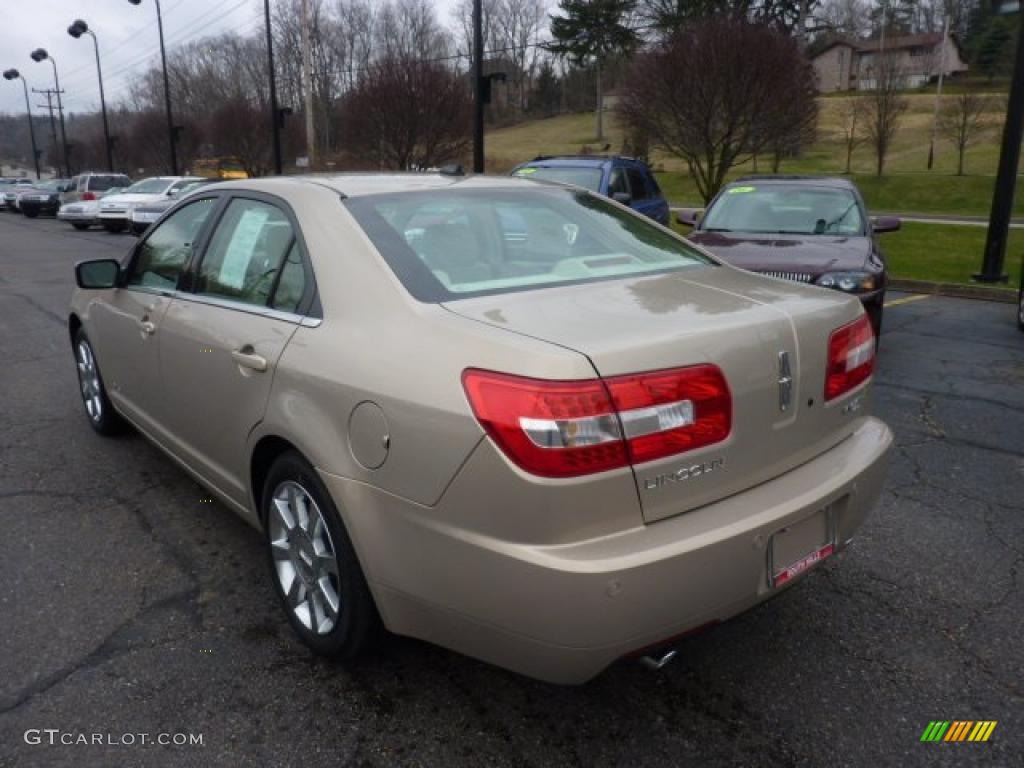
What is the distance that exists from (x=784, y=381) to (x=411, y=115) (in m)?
21.4

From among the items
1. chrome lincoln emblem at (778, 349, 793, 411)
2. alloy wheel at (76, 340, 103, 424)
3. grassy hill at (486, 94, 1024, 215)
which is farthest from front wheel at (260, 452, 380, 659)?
grassy hill at (486, 94, 1024, 215)

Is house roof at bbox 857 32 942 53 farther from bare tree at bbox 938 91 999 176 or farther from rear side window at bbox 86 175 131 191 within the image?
rear side window at bbox 86 175 131 191

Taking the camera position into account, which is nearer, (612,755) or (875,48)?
(612,755)

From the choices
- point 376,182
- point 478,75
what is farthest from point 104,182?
point 376,182

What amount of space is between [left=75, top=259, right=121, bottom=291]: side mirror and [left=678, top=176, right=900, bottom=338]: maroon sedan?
457cm

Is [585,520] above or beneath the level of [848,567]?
above

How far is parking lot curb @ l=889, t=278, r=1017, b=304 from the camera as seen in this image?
1029 cm

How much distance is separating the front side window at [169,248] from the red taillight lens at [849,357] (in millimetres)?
2581

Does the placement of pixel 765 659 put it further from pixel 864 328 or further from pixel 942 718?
pixel 864 328

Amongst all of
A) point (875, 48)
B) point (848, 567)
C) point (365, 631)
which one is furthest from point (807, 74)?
point (875, 48)

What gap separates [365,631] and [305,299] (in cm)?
108

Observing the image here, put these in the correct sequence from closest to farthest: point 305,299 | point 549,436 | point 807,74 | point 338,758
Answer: point 549,436 → point 338,758 → point 305,299 → point 807,74

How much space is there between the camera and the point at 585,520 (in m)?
1.96

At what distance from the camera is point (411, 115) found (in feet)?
72.6
